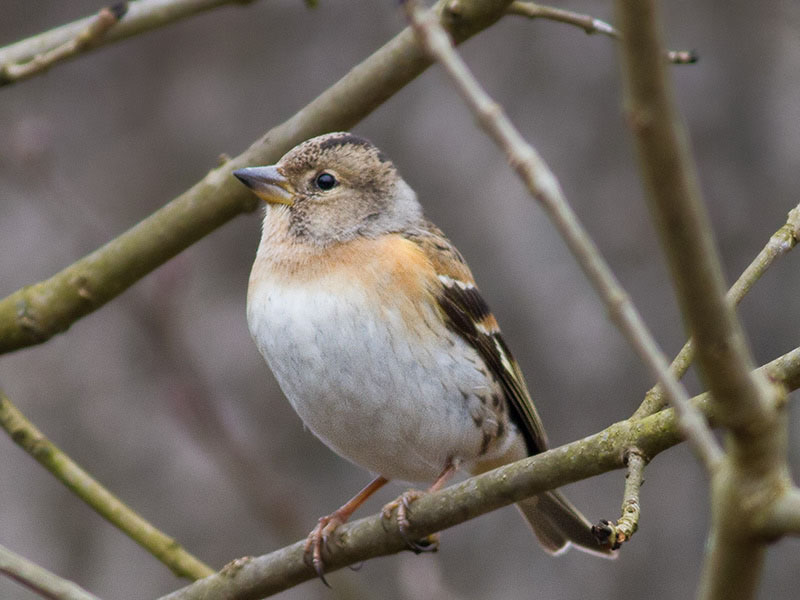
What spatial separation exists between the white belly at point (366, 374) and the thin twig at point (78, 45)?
99 cm

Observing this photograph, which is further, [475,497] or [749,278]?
[749,278]

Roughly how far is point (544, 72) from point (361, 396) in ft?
9.13

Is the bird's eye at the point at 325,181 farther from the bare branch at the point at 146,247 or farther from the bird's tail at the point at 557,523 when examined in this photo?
the bird's tail at the point at 557,523

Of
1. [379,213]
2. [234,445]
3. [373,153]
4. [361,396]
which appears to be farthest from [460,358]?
[234,445]

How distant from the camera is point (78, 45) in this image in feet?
10.5

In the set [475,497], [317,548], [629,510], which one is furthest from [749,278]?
[317,548]

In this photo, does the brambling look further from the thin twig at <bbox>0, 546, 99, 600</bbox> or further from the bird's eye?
the thin twig at <bbox>0, 546, 99, 600</bbox>

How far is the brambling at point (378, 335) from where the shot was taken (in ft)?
11.3

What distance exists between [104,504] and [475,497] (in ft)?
4.72

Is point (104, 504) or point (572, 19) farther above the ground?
point (572, 19)

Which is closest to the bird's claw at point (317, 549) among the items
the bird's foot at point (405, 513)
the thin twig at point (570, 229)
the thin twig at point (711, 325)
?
the bird's foot at point (405, 513)

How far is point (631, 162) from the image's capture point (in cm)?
541

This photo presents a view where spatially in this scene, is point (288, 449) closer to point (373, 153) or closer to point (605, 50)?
point (373, 153)

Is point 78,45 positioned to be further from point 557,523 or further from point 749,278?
point 557,523
